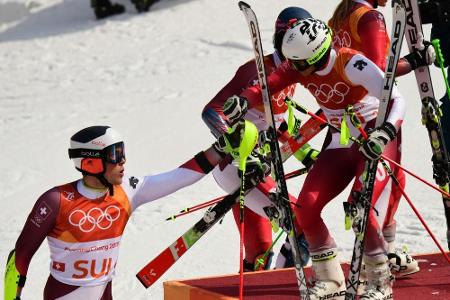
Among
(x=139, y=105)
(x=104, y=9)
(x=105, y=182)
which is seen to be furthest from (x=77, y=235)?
(x=104, y=9)

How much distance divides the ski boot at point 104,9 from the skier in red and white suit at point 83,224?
17.2m

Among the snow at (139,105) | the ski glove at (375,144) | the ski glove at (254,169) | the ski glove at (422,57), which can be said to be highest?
the ski glove at (422,57)

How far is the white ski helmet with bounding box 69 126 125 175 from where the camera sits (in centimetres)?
520

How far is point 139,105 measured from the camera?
1661cm

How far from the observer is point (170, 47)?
1925cm

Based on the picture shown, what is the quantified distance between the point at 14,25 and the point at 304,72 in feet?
62.7

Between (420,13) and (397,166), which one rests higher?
(420,13)

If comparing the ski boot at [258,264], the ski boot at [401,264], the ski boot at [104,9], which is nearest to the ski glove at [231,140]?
the ski boot at [401,264]

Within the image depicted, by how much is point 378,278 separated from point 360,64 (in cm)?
120

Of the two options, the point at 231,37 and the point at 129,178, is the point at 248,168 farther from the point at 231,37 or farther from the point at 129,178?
the point at 231,37

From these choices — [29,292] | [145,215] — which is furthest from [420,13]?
[145,215]

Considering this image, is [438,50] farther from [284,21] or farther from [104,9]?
[104,9]

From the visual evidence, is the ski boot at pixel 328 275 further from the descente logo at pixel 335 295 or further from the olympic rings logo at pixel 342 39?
the olympic rings logo at pixel 342 39

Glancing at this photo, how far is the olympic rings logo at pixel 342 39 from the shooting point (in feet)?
20.3
